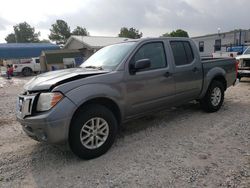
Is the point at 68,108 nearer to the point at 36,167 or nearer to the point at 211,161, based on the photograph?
the point at 36,167

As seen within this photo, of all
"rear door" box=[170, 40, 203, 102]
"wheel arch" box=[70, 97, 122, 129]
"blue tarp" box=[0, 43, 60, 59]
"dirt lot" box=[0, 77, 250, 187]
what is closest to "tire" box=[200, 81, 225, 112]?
"rear door" box=[170, 40, 203, 102]

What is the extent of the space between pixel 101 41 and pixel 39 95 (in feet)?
103

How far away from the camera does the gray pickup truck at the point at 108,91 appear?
11.3 ft

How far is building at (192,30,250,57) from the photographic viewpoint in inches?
1055

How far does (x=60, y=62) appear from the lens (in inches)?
942

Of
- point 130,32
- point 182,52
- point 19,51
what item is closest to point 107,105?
point 182,52

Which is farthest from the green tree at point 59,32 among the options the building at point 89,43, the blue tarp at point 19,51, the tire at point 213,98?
the tire at point 213,98

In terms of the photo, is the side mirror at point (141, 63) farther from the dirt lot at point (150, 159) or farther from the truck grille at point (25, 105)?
the truck grille at point (25, 105)

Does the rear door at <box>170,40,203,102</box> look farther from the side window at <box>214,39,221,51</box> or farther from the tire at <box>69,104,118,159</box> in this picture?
the side window at <box>214,39,221,51</box>

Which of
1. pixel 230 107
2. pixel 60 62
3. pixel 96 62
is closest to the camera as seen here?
pixel 96 62

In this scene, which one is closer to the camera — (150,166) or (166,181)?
(166,181)

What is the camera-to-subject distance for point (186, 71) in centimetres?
520

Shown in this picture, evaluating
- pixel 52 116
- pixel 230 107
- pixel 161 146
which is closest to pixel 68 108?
pixel 52 116

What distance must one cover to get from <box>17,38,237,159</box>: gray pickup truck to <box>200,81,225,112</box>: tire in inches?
10.7
